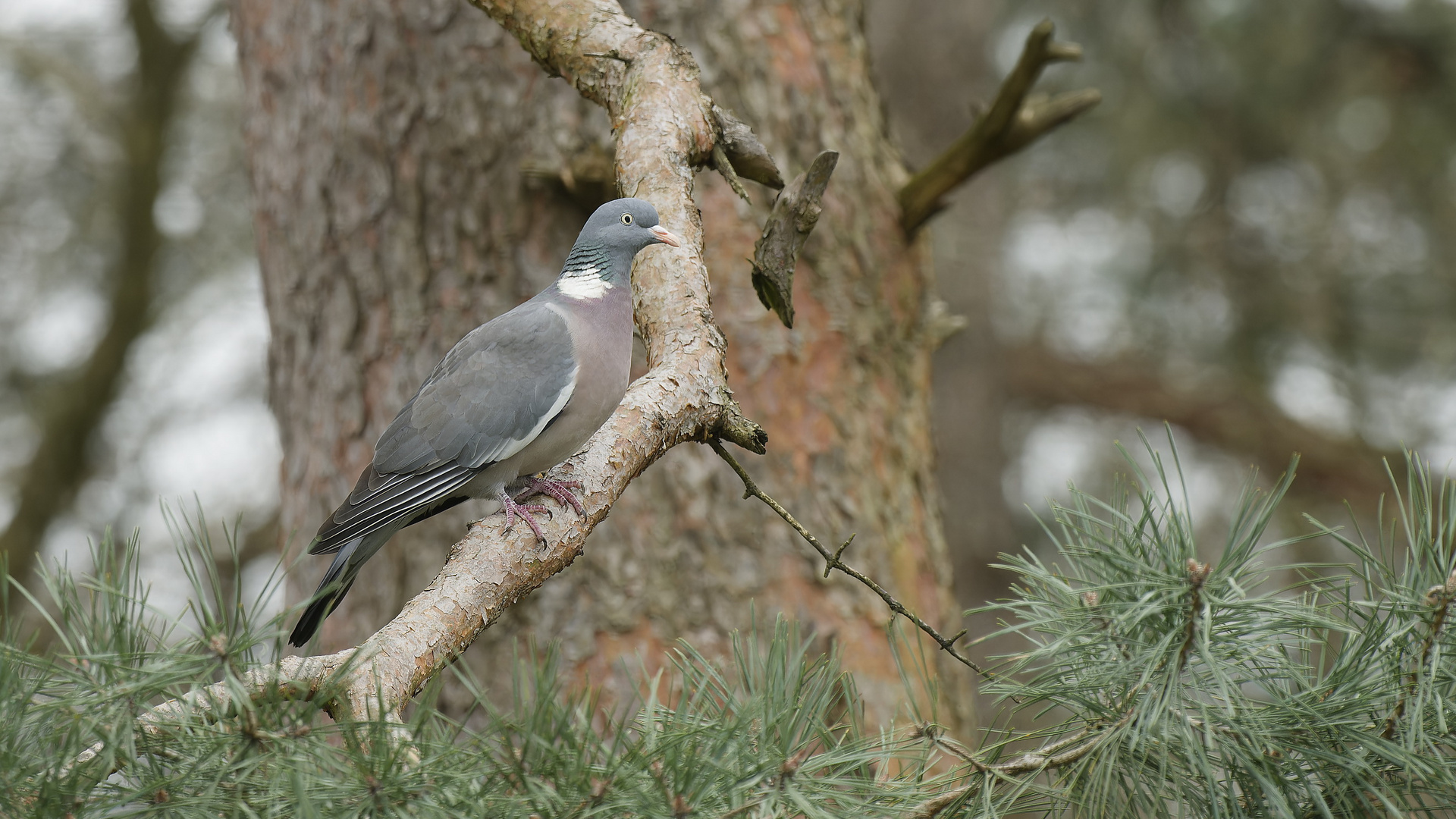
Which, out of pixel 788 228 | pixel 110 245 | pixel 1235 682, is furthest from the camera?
pixel 110 245

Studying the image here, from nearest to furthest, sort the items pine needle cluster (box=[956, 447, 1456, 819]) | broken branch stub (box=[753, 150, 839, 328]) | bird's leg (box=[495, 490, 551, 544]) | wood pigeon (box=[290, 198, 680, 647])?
pine needle cluster (box=[956, 447, 1456, 819])
bird's leg (box=[495, 490, 551, 544])
broken branch stub (box=[753, 150, 839, 328])
wood pigeon (box=[290, 198, 680, 647])

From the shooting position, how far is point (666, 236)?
2.26 m

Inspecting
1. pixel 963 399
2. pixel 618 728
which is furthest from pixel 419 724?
pixel 963 399

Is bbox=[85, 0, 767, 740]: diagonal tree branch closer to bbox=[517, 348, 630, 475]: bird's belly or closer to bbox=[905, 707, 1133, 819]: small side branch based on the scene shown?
bbox=[517, 348, 630, 475]: bird's belly

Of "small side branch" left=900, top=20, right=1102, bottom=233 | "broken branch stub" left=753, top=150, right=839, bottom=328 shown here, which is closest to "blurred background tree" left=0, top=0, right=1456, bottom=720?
"small side branch" left=900, top=20, right=1102, bottom=233

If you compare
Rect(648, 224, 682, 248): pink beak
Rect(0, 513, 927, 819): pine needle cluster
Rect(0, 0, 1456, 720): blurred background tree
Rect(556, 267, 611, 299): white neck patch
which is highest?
Rect(648, 224, 682, 248): pink beak

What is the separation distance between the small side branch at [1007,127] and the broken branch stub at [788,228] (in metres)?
1.06

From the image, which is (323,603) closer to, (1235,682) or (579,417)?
(579,417)

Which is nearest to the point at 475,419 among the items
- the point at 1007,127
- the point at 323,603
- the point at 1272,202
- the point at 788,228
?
the point at 323,603

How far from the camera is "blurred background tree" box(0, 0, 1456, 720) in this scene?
19.5ft

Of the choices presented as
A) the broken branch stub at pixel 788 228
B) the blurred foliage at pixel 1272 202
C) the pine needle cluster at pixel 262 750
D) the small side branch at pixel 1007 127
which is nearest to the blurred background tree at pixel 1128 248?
the blurred foliage at pixel 1272 202

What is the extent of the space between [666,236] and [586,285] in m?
0.36

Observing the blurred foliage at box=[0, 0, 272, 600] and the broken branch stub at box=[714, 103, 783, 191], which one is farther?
the blurred foliage at box=[0, 0, 272, 600]

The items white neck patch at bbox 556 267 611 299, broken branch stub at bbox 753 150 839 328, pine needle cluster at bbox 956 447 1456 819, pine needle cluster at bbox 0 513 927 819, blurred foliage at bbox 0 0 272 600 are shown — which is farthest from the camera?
blurred foliage at bbox 0 0 272 600
